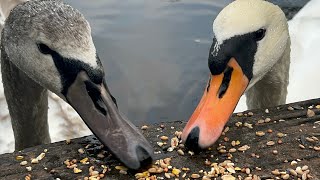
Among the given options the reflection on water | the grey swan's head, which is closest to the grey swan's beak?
the grey swan's head

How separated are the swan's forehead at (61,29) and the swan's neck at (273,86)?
109 centimetres

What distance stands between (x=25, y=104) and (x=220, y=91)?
3.52 ft

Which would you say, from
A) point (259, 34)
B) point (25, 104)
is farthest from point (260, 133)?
point (25, 104)

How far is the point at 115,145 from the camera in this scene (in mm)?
2725

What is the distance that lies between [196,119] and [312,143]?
44 centimetres

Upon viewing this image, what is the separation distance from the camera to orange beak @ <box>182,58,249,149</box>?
2764 mm

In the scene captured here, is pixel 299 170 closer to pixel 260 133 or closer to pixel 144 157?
pixel 260 133

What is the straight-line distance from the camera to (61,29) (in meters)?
2.98

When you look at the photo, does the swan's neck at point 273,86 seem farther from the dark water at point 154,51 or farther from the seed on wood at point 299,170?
the dark water at point 154,51

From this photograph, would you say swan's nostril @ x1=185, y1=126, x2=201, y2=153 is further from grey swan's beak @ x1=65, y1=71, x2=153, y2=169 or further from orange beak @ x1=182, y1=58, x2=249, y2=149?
grey swan's beak @ x1=65, y1=71, x2=153, y2=169

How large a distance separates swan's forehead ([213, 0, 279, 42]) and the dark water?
177cm

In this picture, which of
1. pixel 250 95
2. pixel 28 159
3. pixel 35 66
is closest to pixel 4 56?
pixel 35 66

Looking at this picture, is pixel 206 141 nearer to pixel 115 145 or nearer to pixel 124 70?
pixel 115 145

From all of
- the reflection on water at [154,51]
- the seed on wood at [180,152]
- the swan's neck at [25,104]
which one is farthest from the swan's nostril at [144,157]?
the reflection on water at [154,51]
